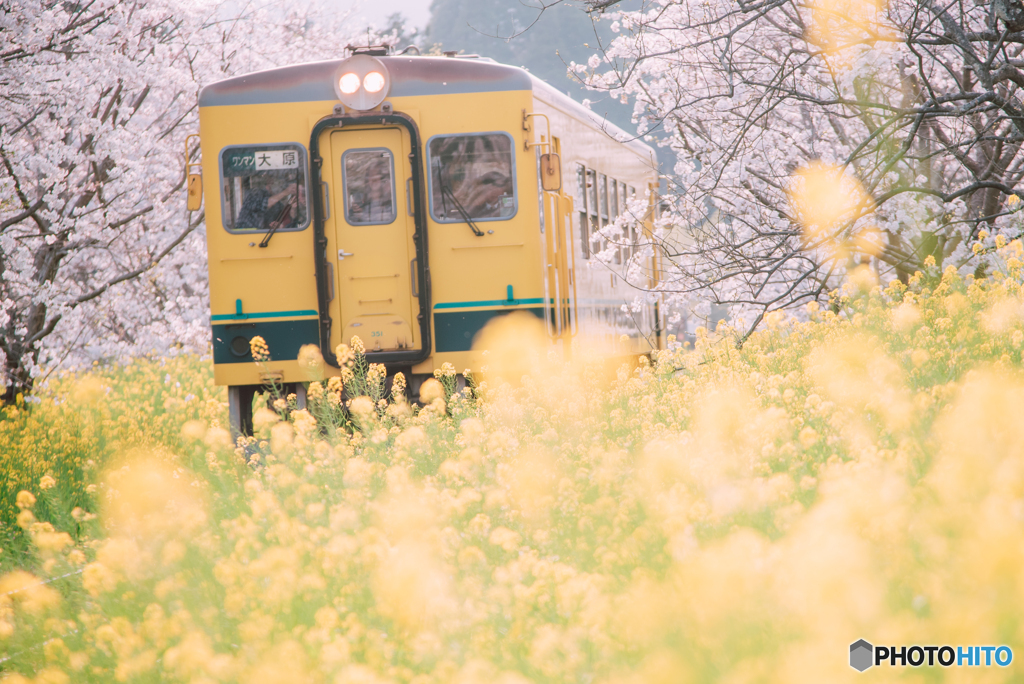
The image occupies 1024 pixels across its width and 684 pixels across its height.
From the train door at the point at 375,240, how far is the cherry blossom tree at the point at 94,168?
8.88 ft

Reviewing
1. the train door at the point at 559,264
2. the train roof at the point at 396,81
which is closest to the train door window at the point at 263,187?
the train roof at the point at 396,81

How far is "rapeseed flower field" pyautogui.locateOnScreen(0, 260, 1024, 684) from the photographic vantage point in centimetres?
214

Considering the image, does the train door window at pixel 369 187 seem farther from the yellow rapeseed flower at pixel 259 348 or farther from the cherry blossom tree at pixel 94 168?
the cherry blossom tree at pixel 94 168

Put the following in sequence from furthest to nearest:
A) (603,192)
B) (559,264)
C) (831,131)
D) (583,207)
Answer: (831,131) < (603,192) < (583,207) < (559,264)

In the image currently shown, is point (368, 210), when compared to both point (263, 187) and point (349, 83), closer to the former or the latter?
point (263, 187)

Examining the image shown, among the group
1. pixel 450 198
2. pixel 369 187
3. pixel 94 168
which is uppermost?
pixel 94 168

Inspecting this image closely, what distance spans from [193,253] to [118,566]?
1171 centimetres

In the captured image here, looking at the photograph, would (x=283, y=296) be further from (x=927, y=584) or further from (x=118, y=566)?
(x=927, y=584)

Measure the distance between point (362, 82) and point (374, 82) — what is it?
0.09 meters

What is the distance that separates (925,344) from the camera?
Answer: 5.67 metres

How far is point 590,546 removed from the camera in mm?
3467

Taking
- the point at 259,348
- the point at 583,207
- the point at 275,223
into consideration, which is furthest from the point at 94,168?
the point at 583,207

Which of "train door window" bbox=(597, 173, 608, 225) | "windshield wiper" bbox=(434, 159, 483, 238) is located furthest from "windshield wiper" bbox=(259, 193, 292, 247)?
"train door window" bbox=(597, 173, 608, 225)

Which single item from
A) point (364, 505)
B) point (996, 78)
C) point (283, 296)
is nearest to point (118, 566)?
point (364, 505)
